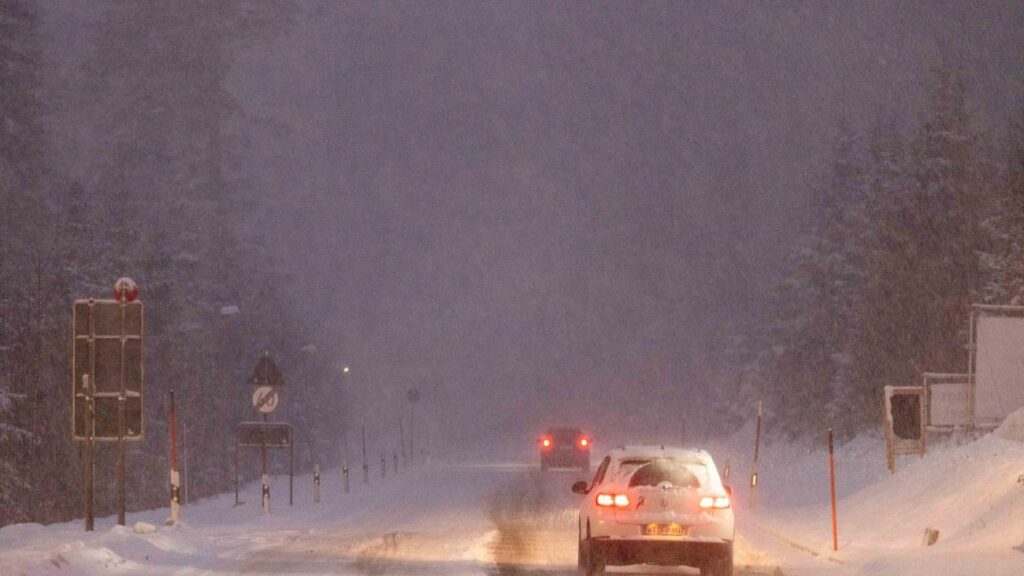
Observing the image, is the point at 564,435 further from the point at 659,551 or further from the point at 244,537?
the point at 659,551

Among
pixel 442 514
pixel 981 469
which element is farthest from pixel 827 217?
pixel 981 469

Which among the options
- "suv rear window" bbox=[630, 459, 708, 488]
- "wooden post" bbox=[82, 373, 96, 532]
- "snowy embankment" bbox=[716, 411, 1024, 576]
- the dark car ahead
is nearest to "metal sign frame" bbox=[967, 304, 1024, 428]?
"snowy embankment" bbox=[716, 411, 1024, 576]

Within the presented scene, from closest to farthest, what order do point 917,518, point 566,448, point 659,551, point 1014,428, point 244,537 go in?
point 659,551
point 917,518
point 244,537
point 1014,428
point 566,448

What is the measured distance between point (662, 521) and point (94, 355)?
11.3m

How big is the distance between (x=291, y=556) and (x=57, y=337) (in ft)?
99.2

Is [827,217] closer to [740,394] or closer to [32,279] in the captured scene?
[740,394]

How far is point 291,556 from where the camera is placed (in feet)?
66.7

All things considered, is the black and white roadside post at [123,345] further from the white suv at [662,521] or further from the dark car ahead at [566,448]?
the dark car ahead at [566,448]

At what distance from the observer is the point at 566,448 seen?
55094mm

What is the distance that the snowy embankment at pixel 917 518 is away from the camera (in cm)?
1703

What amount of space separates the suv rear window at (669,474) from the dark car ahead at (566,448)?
123 ft

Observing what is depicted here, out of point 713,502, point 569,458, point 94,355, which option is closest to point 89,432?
point 94,355

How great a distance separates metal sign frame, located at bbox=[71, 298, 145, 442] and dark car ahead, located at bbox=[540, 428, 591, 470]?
107 ft

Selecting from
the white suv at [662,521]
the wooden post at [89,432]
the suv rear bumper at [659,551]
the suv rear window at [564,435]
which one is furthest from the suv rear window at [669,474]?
the suv rear window at [564,435]
